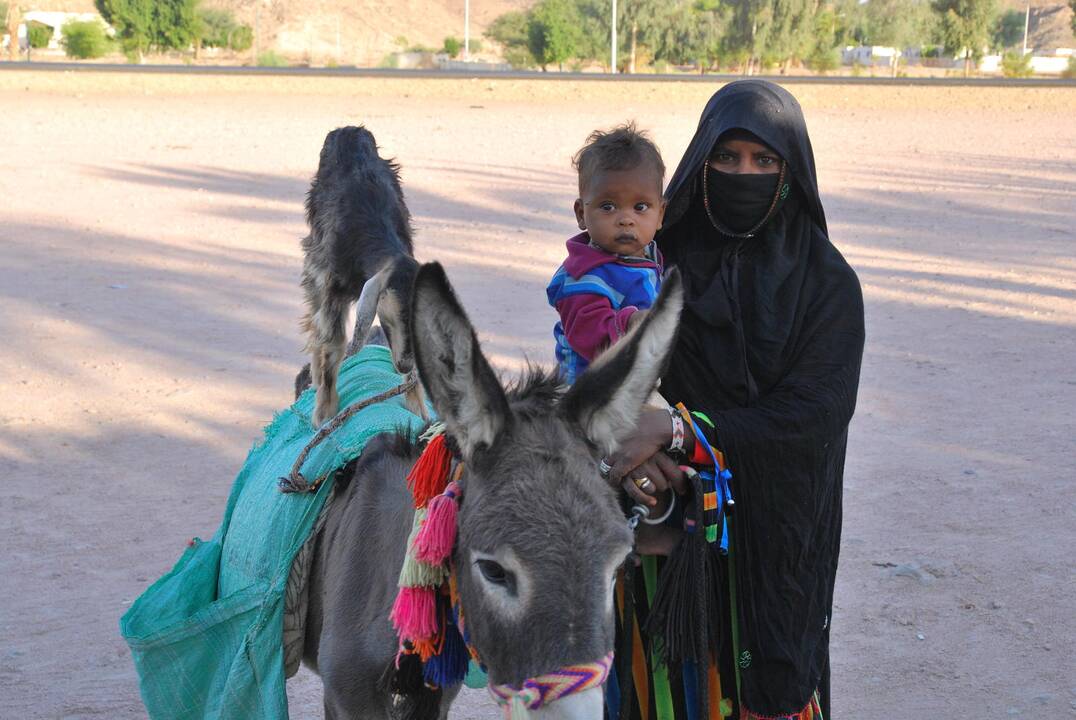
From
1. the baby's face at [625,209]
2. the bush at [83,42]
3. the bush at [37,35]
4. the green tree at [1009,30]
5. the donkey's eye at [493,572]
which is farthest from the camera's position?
the green tree at [1009,30]

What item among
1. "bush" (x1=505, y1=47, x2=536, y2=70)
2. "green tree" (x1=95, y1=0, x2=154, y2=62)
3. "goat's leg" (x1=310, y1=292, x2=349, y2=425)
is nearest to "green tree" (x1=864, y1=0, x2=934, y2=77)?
"bush" (x1=505, y1=47, x2=536, y2=70)

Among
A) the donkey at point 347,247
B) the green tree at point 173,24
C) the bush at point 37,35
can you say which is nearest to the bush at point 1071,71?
the green tree at point 173,24

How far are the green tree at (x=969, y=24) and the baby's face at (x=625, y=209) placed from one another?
6529cm

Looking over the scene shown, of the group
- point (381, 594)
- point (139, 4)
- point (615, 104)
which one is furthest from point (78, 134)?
point (139, 4)

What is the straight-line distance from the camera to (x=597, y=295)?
292 centimetres

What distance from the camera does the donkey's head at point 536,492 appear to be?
2.20 m

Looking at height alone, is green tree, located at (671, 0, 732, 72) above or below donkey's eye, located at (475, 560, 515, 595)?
above

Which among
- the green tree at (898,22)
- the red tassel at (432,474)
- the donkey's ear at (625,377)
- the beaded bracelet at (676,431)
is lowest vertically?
the red tassel at (432,474)

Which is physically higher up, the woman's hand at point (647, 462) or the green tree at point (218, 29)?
the green tree at point (218, 29)

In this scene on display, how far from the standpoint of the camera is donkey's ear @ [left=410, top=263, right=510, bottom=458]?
2236 millimetres

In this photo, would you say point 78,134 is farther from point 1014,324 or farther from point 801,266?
point 801,266

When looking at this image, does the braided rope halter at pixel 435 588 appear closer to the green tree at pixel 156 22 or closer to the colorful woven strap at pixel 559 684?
the colorful woven strap at pixel 559 684

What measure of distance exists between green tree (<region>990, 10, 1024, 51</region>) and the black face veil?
108452 mm

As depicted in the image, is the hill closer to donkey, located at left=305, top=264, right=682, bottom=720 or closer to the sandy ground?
the sandy ground
